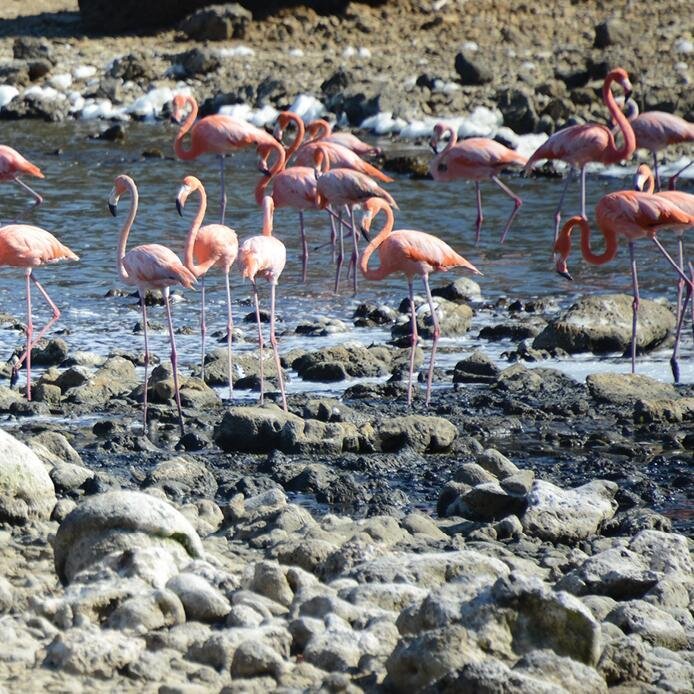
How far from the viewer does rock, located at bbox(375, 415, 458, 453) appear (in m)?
7.67

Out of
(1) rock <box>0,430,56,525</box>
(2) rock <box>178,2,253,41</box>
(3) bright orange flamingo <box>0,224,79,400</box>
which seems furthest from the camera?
(2) rock <box>178,2,253,41</box>

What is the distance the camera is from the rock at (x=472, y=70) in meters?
23.6

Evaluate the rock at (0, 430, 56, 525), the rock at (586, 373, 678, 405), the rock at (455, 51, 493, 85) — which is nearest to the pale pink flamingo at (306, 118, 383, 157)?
the rock at (586, 373, 678, 405)

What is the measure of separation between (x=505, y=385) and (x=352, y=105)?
14359 mm

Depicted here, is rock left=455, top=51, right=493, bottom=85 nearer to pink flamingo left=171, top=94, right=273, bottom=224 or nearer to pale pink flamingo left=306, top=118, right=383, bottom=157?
pale pink flamingo left=306, top=118, right=383, bottom=157

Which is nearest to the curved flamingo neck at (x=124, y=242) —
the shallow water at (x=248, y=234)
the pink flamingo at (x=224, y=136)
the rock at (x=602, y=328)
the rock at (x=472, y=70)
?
the shallow water at (x=248, y=234)

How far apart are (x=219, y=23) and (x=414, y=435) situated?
70.3 feet

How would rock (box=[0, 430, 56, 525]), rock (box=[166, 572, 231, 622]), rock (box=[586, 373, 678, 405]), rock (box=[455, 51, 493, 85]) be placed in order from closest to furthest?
rock (box=[166, 572, 231, 622])
rock (box=[0, 430, 56, 525])
rock (box=[586, 373, 678, 405])
rock (box=[455, 51, 493, 85])

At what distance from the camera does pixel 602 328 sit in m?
10.5

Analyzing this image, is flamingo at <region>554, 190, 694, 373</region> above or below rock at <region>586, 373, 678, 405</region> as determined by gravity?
above

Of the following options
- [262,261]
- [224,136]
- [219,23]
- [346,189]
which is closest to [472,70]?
[219,23]

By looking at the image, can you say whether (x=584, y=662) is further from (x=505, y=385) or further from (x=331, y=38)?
(x=331, y=38)

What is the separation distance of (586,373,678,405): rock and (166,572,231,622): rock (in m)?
4.52

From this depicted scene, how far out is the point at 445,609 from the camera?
4512mm
